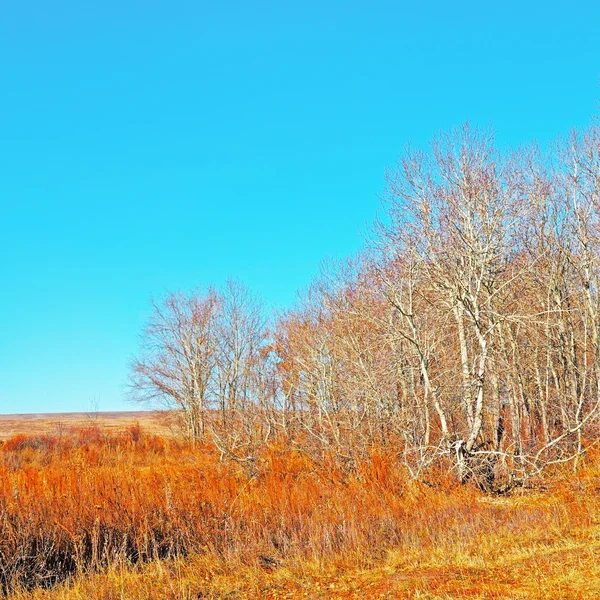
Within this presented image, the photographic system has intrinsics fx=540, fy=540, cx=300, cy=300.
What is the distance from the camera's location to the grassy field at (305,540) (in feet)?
19.9

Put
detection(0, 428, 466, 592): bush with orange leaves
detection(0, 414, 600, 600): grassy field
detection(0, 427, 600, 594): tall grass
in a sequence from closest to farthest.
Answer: detection(0, 414, 600, 600): grassy field, detection(0, 427, 600, 594): tall grass, detection(0, 428, 466, 592): bush with orange leaves

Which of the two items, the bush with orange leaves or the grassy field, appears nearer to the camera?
the grassy field

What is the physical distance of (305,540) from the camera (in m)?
7.80

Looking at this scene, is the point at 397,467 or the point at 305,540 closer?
the point at 305,540

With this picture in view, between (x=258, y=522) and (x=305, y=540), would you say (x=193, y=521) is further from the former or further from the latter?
(x=305, y=540)

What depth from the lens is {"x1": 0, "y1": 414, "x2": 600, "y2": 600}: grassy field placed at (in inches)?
239

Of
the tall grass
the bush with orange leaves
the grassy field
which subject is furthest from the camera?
the bush with orange leaves

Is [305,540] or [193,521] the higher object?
[193,521]

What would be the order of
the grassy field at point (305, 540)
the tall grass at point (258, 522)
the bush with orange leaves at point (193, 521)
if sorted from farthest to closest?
the bush with orange leaves at point (193, 521) < the tall grass at point (258, 522) < the grassy field at point (305, 540)

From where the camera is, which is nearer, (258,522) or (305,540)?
(305,540)

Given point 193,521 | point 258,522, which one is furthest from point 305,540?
point 193,521

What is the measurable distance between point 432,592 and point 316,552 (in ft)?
6.30

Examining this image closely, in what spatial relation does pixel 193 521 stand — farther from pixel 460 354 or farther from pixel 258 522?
pixel 460 354

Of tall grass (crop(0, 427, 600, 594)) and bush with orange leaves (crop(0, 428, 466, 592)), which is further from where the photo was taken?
bush with orange leaves (crop(0, 428, 466, 592))
